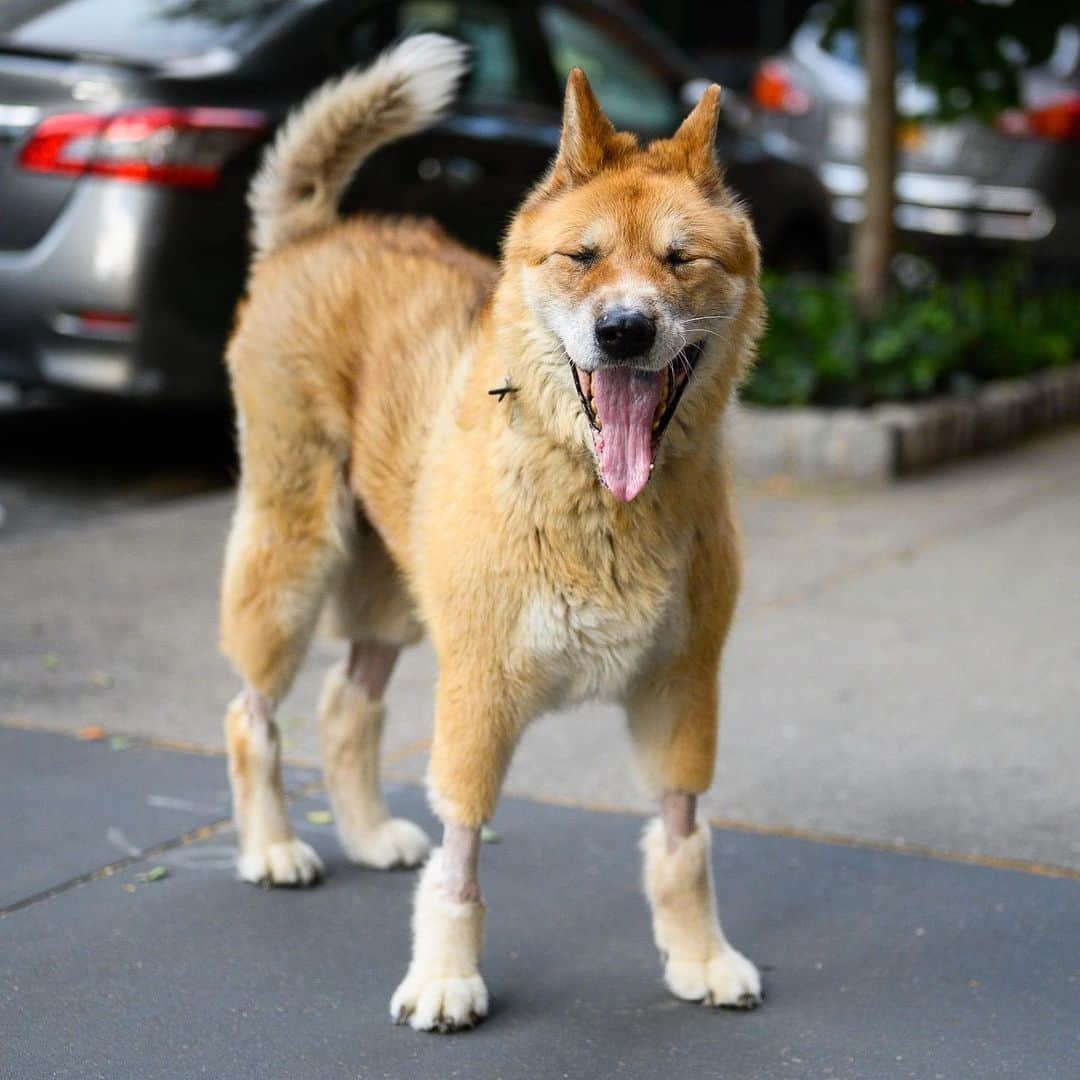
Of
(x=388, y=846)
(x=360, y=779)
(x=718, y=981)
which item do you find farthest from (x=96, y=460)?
(x=718, y=981)

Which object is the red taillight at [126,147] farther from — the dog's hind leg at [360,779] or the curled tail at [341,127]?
the dog's hind leg at [360,779]

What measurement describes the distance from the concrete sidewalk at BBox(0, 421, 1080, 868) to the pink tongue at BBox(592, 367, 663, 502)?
1.49 metres

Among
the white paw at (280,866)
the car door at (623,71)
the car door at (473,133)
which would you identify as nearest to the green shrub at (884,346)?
the car door at (623,71)

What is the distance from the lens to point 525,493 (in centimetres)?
340

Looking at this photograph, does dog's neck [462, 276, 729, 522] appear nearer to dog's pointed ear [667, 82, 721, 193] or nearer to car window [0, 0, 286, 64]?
dog's pointed ear [667, 82, 721, 193]

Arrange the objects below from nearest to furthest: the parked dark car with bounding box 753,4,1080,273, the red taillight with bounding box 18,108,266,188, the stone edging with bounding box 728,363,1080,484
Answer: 1. the red taillight with bounding box 18,108,266,188
2. the stone edging with bounding box 728,363,1080,484
3. the parked dark car with bounding box 753,4,1080,273

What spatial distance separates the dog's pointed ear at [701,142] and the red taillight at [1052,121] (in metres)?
10.1

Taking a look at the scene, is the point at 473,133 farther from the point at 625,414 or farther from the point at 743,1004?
the point at 743,1004

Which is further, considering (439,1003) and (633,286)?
(439,1003)

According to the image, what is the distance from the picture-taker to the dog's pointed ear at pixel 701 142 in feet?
11.3

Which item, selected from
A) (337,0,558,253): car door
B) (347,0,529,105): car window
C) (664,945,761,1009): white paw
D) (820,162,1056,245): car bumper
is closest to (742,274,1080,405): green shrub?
A: (337,0,558,253): car door

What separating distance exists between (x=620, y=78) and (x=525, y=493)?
6.35 metres

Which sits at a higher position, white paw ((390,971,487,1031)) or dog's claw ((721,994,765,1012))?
white paw ((390,971,487,1031))

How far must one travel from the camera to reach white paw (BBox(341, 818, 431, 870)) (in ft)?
13.8
